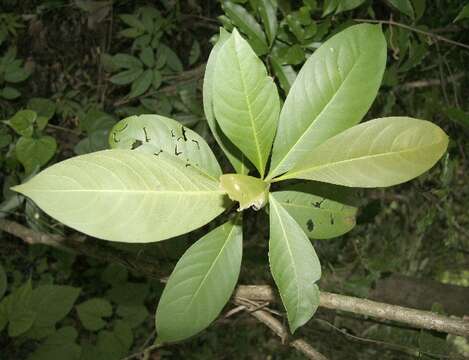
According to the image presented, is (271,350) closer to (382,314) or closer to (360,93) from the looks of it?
(382,314)

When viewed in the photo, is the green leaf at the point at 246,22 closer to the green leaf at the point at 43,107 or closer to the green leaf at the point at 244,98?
the green leaf at the point at 244,98

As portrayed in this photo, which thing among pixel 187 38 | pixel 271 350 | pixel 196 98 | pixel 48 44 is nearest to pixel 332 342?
pixel 271 350

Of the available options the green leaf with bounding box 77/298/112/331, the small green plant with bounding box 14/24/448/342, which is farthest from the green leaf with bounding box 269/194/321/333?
the green leaf with bounding box 77/298/112/331

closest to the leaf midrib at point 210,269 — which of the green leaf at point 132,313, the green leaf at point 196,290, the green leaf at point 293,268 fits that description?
the green leaf at point 196,290

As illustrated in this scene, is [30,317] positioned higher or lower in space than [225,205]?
lower

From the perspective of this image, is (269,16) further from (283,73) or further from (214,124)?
(214,124)

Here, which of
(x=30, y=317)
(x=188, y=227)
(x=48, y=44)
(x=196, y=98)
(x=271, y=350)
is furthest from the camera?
(x=271, y=350)
